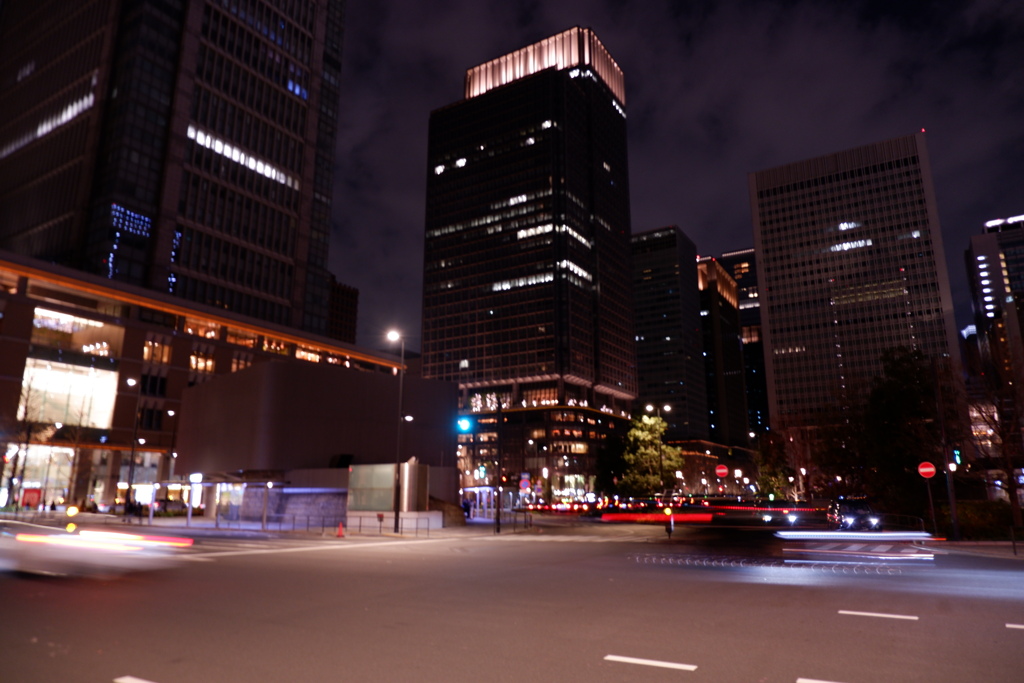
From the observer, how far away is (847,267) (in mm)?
176750

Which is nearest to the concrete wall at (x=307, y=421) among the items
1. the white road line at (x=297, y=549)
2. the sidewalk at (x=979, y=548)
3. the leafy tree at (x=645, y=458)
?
the white road line at (x=297, y=549)

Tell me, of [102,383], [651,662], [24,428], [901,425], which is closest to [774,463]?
[901,425]

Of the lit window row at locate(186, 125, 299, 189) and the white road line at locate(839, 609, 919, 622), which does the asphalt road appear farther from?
the lit window row at locate(186, 125, 299, 189)

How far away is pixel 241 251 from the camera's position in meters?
103

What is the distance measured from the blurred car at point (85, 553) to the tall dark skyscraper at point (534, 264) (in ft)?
408

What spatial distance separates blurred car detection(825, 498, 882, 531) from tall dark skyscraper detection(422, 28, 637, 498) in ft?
→ 360

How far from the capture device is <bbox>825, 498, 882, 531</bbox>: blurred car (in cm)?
3716

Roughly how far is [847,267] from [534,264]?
87342 mm

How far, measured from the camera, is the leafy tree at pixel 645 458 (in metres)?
86.7

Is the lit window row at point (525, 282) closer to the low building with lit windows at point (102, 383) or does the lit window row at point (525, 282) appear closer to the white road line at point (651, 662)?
the low building with lit windows at point (102, 383)

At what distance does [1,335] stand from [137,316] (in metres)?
15.4

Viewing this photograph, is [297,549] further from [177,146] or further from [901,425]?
[177,146]

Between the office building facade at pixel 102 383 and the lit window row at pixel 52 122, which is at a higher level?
the lit window row at pixel 52 122

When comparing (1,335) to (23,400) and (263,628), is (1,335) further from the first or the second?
(263,628)
